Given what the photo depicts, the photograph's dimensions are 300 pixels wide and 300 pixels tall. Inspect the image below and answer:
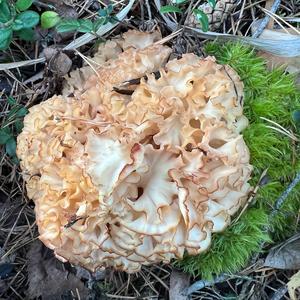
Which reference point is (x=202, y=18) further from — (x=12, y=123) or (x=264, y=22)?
(x=12, y=123)

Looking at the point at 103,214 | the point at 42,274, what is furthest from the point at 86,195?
the point at 42,274

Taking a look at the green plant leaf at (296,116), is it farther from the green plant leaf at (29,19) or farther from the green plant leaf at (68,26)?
the green plant leaf at (29,19)

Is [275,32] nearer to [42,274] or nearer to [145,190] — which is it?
[145,190]

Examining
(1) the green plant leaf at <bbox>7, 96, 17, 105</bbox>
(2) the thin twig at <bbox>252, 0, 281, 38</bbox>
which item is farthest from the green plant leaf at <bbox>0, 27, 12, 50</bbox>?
(2) the thin twig at <bbox>252, 0, 281, 38</bbox>

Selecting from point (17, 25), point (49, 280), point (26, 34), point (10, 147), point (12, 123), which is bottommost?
point (49, 280)

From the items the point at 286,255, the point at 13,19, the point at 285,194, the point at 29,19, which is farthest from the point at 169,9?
the point at 286,255

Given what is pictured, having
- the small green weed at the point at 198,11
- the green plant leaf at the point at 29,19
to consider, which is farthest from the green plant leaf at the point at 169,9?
the green plant leaf at the point at 29,19
